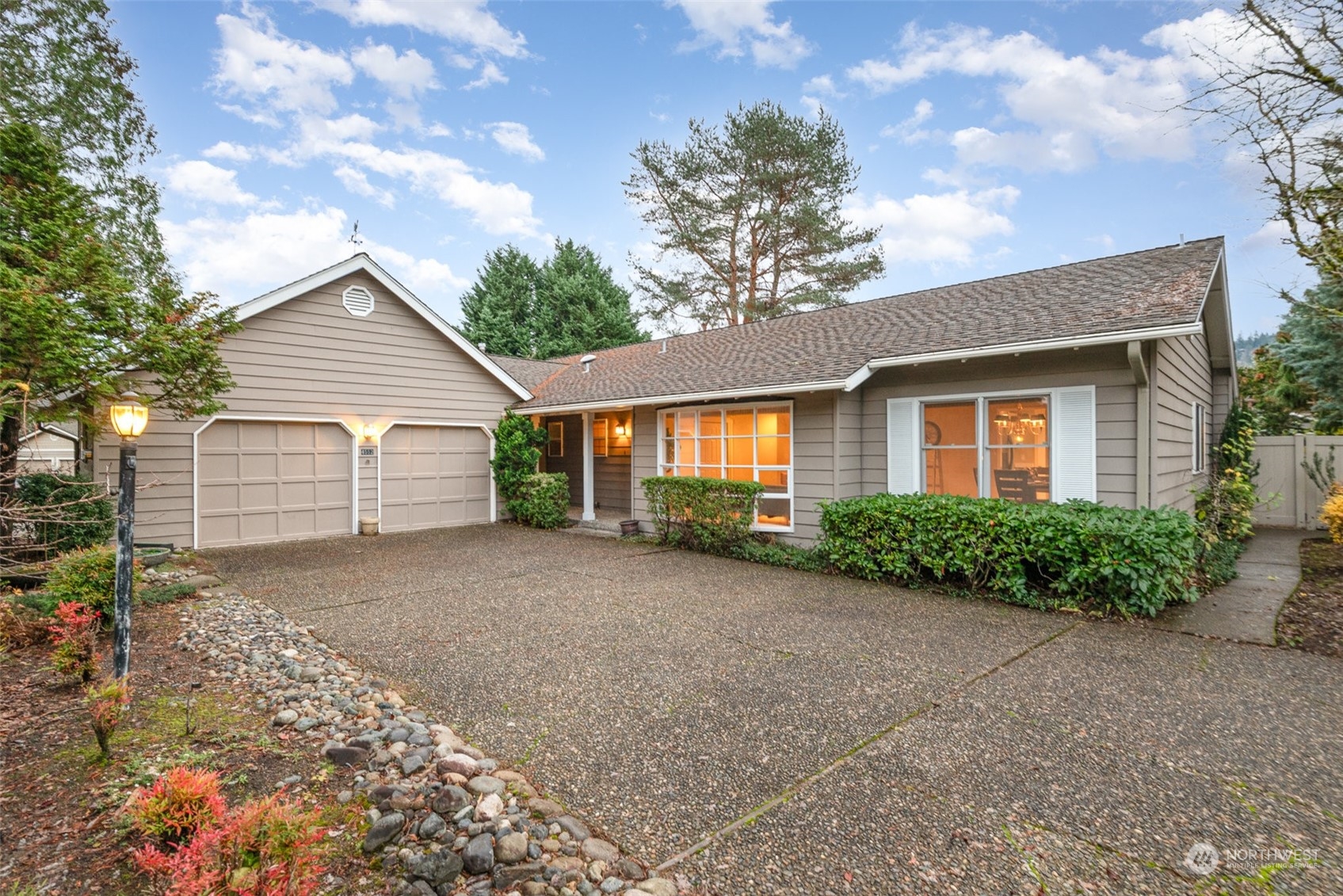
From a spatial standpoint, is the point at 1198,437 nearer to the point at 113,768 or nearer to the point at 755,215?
the point at 113,768

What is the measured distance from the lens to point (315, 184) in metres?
12.6

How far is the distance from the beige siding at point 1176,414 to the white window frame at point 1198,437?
0.31 feet

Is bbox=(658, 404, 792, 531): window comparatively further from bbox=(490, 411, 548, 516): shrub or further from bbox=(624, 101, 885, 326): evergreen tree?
bbox=(624, 101, 885, 326): evergreen tree

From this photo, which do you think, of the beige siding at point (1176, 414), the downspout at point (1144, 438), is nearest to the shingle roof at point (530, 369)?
the downspout at point (1144, 438)

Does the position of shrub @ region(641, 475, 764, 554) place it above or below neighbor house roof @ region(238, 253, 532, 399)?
below

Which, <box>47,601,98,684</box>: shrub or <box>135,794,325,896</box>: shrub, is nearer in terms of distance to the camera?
<box>135,794,325,896</box>: shrub

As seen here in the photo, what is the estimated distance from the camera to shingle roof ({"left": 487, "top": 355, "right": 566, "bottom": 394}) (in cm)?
1543

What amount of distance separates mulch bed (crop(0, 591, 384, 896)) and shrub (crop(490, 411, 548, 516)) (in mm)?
7805

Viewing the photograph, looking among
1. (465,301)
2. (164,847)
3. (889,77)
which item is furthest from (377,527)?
(465,301)

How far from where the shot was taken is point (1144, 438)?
6.08 meters

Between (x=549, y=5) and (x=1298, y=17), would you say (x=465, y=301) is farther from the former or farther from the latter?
(x=1298, y=17)

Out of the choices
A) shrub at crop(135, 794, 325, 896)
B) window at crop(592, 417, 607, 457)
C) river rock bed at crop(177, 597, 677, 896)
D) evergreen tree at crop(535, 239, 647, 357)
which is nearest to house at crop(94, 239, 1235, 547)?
window at crop(592, 417, 607, 457)

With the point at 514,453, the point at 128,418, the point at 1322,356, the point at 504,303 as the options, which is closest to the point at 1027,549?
the point at 128,418

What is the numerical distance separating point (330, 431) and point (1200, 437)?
1496cm
